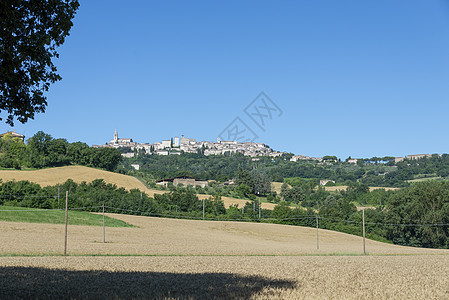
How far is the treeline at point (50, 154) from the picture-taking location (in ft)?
525

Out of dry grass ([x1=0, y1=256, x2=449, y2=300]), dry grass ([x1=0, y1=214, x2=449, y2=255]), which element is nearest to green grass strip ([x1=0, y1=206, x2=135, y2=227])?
dry grass ([x1=0, y1=214, x2=449, y2=255])

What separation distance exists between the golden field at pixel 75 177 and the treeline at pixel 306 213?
40.0ft

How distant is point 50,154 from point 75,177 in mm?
33012

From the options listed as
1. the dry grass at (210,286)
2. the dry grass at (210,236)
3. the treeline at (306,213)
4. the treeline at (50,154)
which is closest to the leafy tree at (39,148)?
the treeline at (50,154)

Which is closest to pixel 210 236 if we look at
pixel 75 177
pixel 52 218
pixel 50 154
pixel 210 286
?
pixel 52 218

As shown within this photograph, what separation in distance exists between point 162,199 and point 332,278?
102771 millimetres

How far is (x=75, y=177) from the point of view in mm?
144000

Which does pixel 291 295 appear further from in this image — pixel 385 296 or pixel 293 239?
pixel 293 239

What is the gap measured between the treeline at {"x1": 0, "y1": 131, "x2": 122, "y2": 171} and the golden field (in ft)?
32.9

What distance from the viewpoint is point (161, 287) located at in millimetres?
16109

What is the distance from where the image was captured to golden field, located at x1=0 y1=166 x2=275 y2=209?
5162 inches

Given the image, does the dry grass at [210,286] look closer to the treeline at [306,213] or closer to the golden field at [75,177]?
the treeline at [306,213]

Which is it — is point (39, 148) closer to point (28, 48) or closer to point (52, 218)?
point (52, 218)

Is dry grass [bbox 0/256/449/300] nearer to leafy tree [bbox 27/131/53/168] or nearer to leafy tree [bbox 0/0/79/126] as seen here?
leafy tree [bbox 0/0/79/126]
